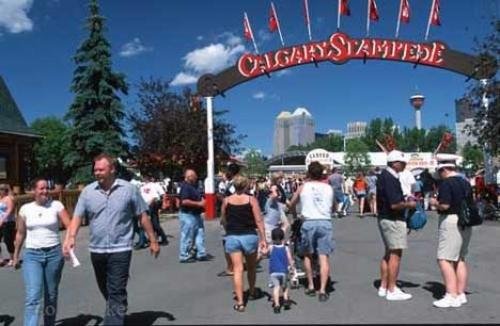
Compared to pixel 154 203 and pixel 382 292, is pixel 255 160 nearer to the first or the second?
pixel 154 203

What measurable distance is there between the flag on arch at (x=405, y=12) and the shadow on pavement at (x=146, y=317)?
2045 cm

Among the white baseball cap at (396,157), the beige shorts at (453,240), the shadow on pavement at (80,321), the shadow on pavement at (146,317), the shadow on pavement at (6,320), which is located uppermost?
the white baseball cap at (396,157)

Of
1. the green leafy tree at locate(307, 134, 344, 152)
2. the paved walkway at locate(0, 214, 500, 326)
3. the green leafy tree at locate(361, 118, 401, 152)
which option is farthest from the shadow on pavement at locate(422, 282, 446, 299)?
the green leafy tree at locate(307, 134, 344, 152)

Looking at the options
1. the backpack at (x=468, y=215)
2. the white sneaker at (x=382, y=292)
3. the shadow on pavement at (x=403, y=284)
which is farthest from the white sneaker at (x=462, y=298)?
the shadow on pavement at (x=403, y=284)

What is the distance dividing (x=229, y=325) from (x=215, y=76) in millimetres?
17792

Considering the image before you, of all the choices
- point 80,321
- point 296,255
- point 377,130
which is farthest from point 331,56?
point 377,130

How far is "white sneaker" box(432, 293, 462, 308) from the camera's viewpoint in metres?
7.04

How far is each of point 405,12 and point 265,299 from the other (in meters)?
19.9

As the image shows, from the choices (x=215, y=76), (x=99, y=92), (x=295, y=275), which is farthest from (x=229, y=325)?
(x=99, y=92)

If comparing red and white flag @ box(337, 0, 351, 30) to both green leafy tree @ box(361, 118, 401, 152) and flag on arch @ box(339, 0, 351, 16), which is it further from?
green leafy tree @ box(361, 118, 401, 152)

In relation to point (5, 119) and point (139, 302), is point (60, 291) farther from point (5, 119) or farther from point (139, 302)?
point (5, 119)

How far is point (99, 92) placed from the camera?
3180cm

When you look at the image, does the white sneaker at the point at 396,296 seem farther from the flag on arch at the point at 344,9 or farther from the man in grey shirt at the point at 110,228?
the flag on arch at the point at 344,9

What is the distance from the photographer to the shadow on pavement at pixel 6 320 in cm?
704
